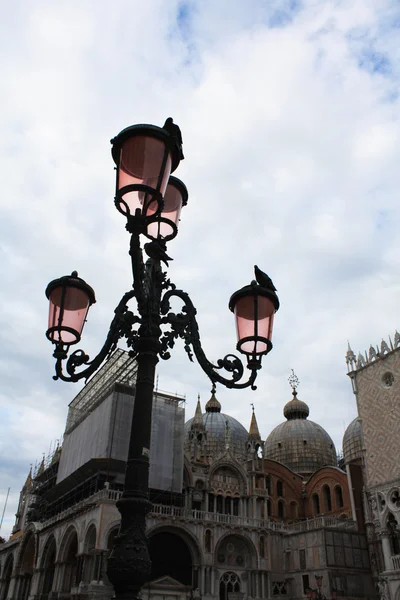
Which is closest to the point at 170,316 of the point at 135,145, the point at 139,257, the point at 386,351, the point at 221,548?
the point at 139,257

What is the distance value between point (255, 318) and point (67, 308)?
1.86 meters

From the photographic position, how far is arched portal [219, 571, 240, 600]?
26062 millimetres

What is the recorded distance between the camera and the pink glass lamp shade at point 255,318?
5.11 meters

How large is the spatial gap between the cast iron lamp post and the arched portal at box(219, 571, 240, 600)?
24970 millimetres

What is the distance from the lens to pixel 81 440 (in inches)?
1206

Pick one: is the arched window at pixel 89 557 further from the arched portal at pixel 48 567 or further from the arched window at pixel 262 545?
the arched window at pixel 262 545

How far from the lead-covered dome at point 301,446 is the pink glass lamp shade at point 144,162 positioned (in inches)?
1684

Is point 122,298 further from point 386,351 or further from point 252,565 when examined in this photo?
point 252,565

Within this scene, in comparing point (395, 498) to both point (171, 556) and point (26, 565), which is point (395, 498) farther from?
point (26, 565)

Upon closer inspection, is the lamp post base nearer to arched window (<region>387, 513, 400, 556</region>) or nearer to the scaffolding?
arched window (<region>387, 513, 400, 556</region>)

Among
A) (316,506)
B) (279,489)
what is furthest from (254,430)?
(316,506)

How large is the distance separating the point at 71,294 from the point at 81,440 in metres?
27.6

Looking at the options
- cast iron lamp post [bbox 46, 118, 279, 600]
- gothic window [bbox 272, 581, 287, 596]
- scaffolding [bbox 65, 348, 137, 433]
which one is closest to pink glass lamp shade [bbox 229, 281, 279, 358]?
cast iron lamp post [bbox 46, 118, 279, 600]

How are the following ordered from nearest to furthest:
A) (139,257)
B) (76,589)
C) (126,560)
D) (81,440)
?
(126,560) < (139,257) < (76,589) < (81,440)
